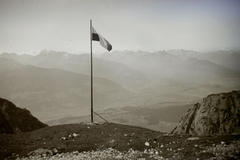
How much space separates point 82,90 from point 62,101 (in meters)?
21.8

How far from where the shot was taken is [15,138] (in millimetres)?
7457

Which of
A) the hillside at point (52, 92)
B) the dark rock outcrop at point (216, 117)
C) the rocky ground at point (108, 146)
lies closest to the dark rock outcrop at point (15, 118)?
the rocky ground at point (108, 146)

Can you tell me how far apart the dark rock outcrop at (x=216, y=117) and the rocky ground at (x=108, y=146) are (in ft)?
21.2

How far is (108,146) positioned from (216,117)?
35.3 ft

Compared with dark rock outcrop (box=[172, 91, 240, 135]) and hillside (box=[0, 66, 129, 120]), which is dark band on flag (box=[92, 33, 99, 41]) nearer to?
dark rock outcrop (box=[172, 91, 240, 135])

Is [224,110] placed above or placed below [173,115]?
above

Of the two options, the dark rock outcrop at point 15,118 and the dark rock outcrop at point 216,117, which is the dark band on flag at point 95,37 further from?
the dark rock outcrop at point 216,117

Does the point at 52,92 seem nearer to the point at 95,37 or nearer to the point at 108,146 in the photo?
the point at 95,37

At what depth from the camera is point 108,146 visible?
6891 millimetres

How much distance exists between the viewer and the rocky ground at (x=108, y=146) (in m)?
5.84

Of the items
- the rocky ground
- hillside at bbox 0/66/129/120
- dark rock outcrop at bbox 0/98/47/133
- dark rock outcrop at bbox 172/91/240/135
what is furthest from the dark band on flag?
hillside at bbox 0/66/129/120

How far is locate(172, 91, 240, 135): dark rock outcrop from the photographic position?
1266 centimetres

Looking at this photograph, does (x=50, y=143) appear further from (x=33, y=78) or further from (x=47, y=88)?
(x=33, y=78)

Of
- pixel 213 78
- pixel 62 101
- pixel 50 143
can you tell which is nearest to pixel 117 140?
pixel 50 143
